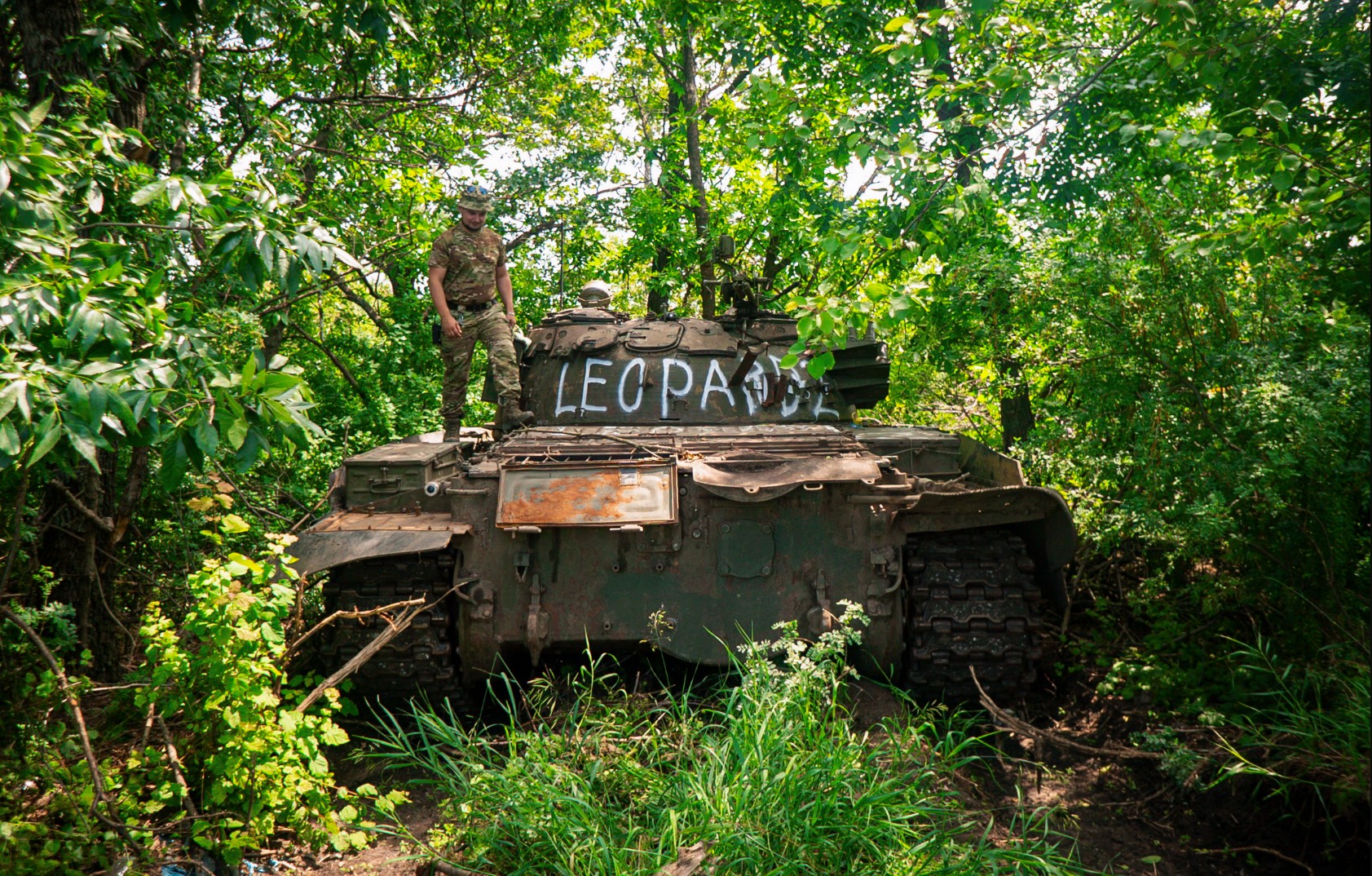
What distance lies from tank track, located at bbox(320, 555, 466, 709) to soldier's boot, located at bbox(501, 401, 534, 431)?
67.6 inches

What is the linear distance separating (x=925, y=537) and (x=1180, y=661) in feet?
5.36

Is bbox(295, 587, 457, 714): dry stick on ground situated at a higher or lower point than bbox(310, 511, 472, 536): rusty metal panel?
lower

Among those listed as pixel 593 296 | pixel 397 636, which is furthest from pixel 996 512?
pixel 593 296

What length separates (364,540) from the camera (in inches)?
180

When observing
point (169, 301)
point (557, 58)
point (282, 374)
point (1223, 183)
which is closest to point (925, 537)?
point (1223, 183)

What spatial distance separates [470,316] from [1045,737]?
4.32m

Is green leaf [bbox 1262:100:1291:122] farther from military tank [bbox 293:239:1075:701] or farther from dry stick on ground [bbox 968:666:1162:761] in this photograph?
dry stick on ground [bbox 968:666:1162:761]

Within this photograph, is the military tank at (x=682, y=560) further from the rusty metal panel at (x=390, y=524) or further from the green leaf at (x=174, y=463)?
the green leaf at (x=174, y=463)

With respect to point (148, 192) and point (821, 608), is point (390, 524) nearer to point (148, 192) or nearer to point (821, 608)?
point (148, 192)

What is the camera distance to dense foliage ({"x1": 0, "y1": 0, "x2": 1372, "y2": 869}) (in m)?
3.13

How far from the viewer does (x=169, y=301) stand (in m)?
4.12

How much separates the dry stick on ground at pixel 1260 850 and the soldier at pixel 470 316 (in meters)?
4.41

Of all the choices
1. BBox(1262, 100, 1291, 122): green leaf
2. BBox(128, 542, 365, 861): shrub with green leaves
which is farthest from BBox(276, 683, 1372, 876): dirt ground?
→ BBox(1262, 100, 1291, 122): green leaf

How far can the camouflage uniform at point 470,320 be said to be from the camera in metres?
6.46
